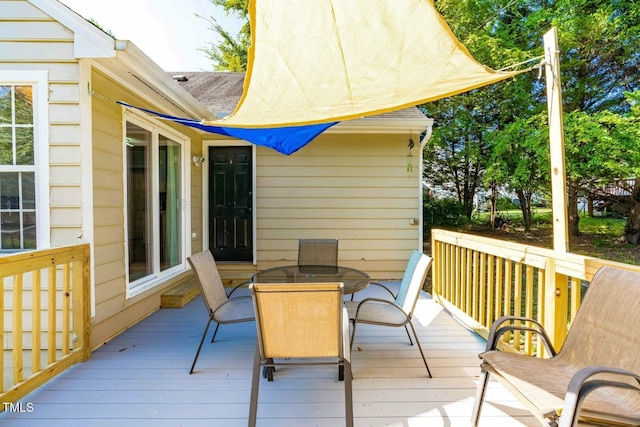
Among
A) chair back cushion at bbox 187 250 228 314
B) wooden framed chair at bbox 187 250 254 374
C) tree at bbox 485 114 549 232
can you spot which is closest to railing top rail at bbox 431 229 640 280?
wooden framed chair at bbox 187 250 254 374

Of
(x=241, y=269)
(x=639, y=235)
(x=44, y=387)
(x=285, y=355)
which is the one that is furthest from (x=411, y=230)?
(x=639, y=235)

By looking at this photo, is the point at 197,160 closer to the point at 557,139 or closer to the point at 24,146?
the point at 24,146

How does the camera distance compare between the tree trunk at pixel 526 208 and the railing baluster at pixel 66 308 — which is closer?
the railing baluster at pixel 66 308

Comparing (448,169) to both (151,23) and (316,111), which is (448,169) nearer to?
(316,111)

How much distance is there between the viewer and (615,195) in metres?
9.80

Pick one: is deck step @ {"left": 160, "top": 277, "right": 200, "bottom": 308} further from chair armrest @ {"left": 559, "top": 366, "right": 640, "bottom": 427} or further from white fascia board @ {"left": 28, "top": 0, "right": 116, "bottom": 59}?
chair armrest @ {"left": 559, "top": 366, "right": 640, "bottom": 427}

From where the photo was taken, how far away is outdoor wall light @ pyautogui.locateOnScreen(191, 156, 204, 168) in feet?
17.2

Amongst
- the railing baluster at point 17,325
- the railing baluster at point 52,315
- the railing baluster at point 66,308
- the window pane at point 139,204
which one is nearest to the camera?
the railing baluster at point 17,325

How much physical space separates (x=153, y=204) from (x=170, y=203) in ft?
1.64

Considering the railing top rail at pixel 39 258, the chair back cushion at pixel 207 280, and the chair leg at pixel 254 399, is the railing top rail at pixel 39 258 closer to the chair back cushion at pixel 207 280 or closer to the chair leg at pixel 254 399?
the chair back cushion at pixel 207 280

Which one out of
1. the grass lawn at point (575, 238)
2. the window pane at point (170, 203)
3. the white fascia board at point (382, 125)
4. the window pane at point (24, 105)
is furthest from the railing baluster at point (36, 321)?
the grass lawn at point (575, 238)

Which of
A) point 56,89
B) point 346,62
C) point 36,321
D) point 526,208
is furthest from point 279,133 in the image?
point 526,208

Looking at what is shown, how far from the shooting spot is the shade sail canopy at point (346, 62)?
6.70 feet

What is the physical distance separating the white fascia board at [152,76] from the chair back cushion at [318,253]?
226 cm
